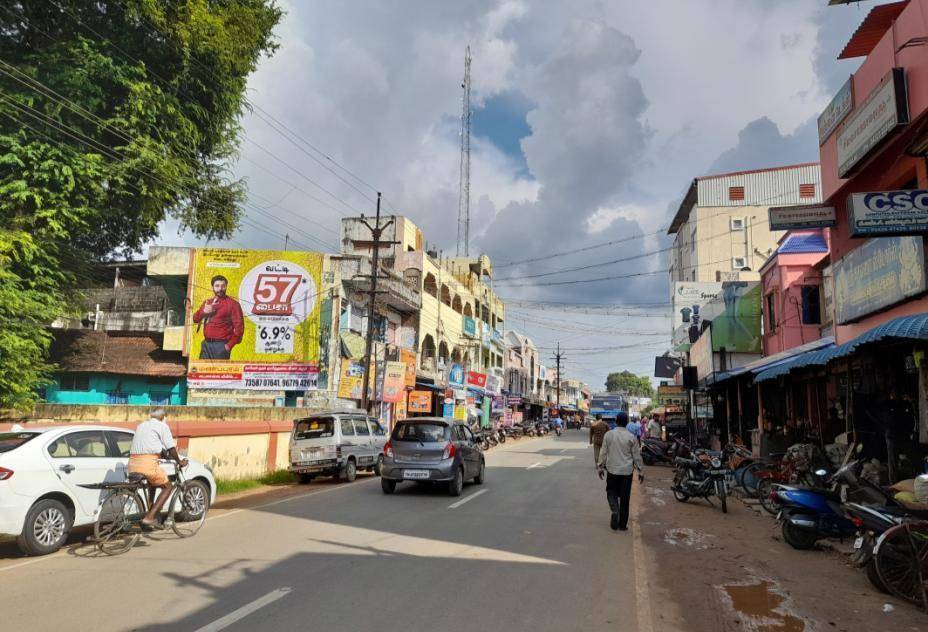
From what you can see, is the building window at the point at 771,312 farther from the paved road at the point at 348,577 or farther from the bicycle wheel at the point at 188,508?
the bicycle wheel at the point at 188,508

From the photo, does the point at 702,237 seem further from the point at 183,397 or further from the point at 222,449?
the point at 222,449

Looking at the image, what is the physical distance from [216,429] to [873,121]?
51.0 feet

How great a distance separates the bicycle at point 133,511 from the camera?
25.7 feet

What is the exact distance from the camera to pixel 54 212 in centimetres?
1783

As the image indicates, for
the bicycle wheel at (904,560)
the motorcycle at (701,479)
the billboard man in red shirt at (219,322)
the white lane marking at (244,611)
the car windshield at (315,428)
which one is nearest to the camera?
the white lane marking at (244,611)

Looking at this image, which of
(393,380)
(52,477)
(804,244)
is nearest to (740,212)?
(804,244)

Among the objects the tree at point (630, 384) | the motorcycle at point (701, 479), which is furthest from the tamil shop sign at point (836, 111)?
the tree at point (630, 384)

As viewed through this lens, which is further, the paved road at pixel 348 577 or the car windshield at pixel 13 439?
the car windshield at pixel 13 439

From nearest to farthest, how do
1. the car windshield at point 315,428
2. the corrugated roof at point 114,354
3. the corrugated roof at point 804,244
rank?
1. the car windshield at point 315,428
2. the corrugated roof at point 804,244
3. the corrugated roof at point 114,354

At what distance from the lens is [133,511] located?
842 centimetres

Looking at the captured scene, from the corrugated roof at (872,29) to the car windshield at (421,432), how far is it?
12578 millimetres

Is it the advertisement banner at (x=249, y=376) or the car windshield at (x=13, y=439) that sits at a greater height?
the advertisement banner at (x=249, y=376)

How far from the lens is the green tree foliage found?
57.2 ft

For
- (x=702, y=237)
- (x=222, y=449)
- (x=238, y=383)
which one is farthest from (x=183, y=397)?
(x=702, y=237)
